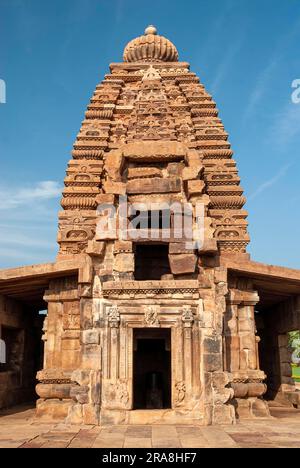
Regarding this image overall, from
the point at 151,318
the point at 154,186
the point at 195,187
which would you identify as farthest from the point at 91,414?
the point at 195,187

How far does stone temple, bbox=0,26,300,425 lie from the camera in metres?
10.7

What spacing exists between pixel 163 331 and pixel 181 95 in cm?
1011

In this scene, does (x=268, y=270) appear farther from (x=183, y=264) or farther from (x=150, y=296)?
(x=150, y=296)

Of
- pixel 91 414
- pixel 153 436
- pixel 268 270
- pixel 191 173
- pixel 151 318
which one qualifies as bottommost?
pixel 153 436

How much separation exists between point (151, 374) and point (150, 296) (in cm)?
643

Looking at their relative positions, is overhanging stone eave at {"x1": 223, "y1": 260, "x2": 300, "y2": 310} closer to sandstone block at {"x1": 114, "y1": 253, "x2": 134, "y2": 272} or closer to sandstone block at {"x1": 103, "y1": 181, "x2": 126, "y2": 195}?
sandstone block at {"x1": 114, "y1": 253, "x2": 134, "y2": 272}

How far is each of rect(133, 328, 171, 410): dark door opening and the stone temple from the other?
4cm

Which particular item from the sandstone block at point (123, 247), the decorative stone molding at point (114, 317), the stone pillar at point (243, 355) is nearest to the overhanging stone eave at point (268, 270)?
the stone pillar at point (243, 355)

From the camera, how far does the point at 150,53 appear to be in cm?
2122

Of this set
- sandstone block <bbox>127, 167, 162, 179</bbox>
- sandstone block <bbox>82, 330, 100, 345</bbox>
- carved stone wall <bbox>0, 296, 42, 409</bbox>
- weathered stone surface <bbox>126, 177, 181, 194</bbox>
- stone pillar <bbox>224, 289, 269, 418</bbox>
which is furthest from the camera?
carved stone wall <bbox>0, 296, 42, 409</bbox>

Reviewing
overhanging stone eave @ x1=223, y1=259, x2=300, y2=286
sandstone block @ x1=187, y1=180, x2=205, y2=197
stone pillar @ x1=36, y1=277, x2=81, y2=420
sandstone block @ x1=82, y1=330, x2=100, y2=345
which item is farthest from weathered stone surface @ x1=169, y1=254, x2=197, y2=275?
stone pillar @ x1=36, y1=277, x2=81, y2=420

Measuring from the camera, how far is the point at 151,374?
1642cm

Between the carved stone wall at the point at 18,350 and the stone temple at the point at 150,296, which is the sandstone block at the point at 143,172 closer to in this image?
the stone temple at the point at 150,296
